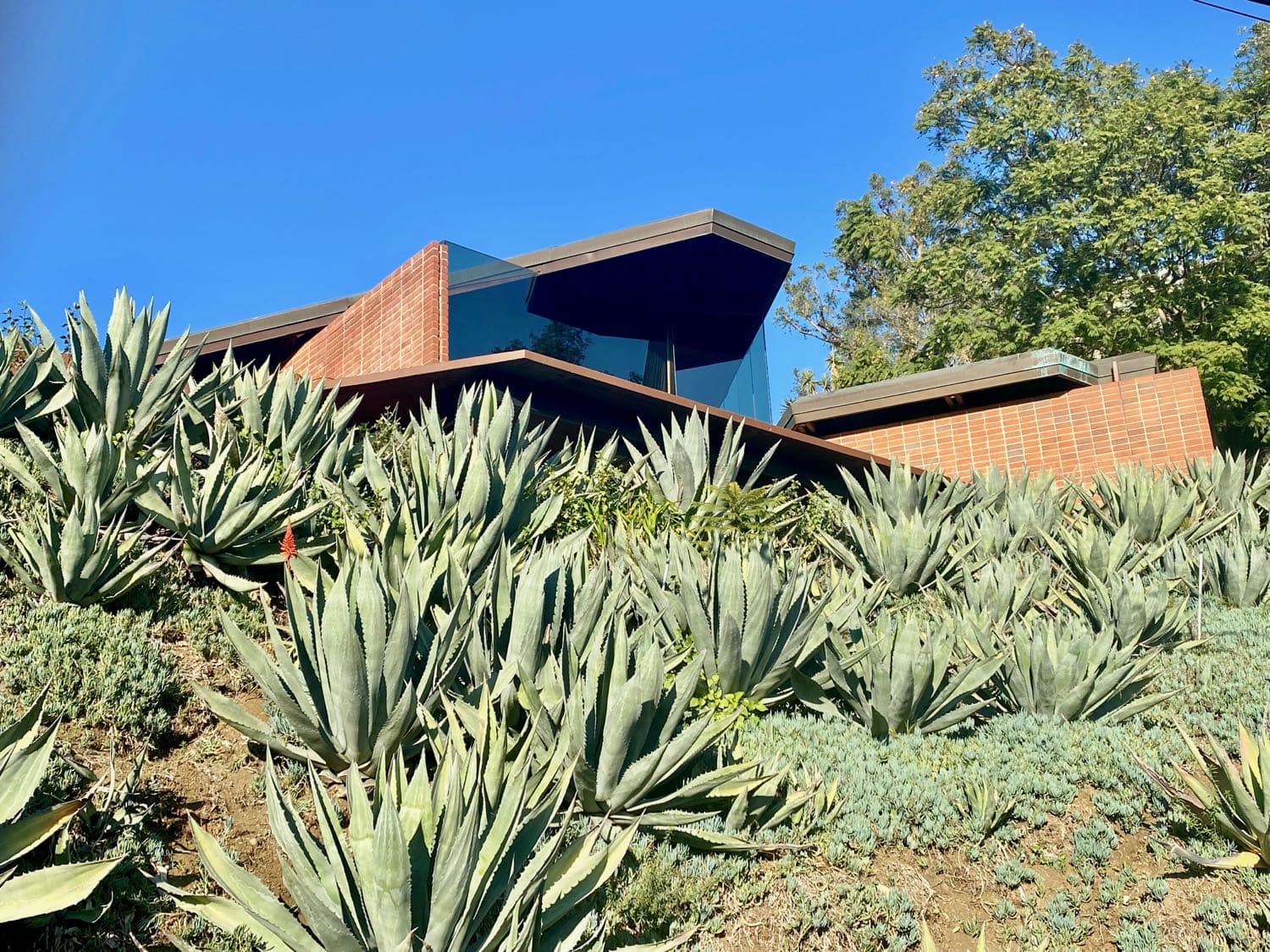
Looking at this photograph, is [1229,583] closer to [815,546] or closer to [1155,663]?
[1155,663]

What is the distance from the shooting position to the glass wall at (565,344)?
43.7 ft

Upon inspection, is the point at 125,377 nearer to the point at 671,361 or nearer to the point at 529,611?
the point at 529,611

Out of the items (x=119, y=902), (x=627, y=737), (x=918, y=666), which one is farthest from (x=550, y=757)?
(x=918, y=666)

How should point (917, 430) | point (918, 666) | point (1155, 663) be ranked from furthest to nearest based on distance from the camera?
Answer: point (917, 430) < point (1155, 663) < point (918, 666)

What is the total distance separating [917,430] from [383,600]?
41.3ft

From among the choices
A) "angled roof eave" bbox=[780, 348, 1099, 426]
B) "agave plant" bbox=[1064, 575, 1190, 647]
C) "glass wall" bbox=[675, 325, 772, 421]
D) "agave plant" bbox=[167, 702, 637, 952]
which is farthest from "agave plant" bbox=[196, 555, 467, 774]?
"angled roof eave" bbox=[780, 348, 1099, 426]

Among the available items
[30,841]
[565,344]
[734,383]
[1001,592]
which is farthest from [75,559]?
[734,383]

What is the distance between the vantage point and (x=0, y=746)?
139 inches

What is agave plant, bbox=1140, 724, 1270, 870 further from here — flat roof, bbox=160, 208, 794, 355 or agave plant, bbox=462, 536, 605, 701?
flat roof, bbox=160, 208, 794, 355

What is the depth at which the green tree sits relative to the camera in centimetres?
2502

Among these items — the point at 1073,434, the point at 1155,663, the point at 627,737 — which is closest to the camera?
the point at 627,737

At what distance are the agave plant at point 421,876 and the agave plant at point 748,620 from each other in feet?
8.05

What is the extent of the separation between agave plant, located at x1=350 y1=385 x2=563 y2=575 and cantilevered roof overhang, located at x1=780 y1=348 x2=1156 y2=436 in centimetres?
887

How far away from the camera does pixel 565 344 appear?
13484 millimetres
